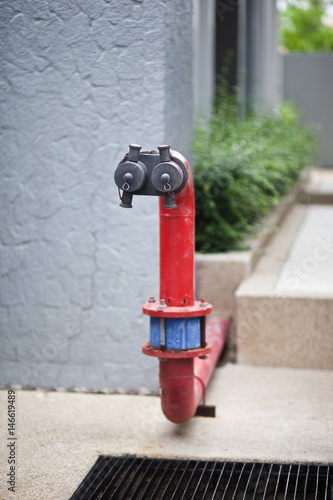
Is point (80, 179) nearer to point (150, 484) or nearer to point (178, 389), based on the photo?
point (178, 389)

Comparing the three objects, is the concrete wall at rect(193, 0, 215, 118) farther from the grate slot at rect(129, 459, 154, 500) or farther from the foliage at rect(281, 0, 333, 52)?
the foliage at rect(281, 0, 333, 52)

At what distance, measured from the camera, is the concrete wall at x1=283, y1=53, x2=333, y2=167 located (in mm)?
16562

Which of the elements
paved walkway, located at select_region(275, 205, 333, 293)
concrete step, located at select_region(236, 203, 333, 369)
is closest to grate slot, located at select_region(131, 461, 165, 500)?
concrete step, located at select_region(236, 203, 333, 369)

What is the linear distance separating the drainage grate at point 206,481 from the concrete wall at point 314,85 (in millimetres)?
14310

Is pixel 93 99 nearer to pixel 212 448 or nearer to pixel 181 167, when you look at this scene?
pixel 181 167

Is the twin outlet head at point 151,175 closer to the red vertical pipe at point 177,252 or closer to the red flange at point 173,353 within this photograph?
the red vertical pipe at point 177,252

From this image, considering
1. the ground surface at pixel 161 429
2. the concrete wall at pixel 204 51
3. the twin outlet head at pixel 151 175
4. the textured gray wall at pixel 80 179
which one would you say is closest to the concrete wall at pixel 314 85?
the concrete wall at pixel 204 51

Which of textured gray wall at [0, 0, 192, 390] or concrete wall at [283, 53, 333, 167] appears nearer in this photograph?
textured gray wall at [0, 0, 192, 390]

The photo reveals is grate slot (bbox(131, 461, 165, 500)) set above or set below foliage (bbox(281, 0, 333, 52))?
below

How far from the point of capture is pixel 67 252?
3672 mm

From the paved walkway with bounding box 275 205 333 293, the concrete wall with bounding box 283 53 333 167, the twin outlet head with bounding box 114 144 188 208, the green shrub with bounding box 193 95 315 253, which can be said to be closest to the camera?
the twin outlet head with bounding box 114 144 188 208

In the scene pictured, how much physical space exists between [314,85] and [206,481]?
15.2 m

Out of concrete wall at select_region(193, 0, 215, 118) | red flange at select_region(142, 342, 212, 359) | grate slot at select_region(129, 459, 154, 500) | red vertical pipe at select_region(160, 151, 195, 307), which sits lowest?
grate slot at select_region(129, 459, 154, 500)

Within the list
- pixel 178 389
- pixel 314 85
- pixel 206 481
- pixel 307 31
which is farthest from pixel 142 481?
pixel 307 31
